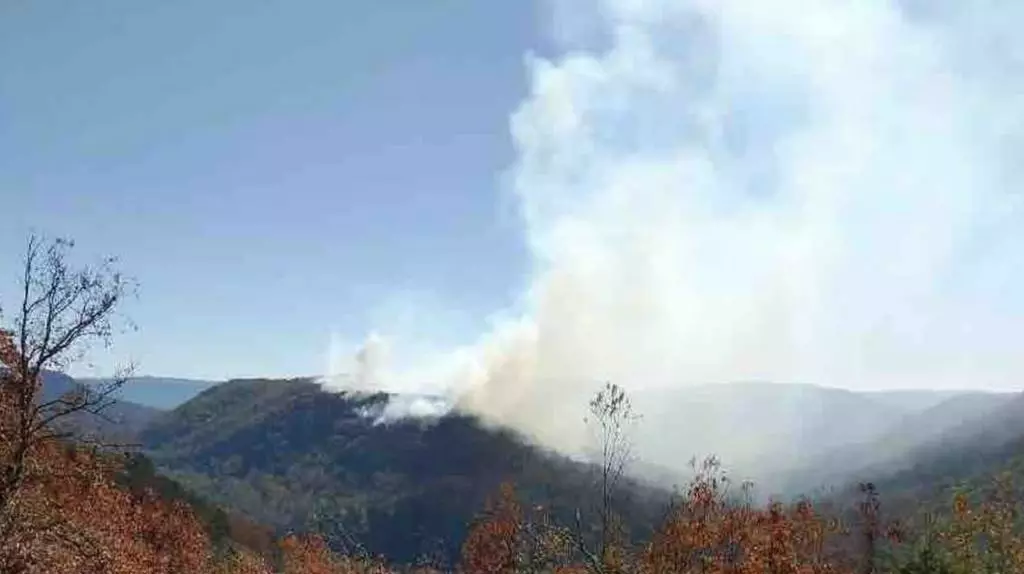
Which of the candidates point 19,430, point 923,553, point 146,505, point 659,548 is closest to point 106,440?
point 19,430

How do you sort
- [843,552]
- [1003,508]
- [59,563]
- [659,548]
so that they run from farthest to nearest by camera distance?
1. [843,552]
2. [1003,508]
3. [659,548]
4. [59,563]

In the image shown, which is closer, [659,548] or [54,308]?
[54,308]

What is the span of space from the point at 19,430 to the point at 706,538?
23.4m

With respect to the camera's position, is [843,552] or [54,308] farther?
[843,552]

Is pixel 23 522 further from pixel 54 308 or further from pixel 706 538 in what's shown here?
pixel 706 538

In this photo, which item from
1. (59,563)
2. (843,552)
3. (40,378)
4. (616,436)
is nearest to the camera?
(59,563)

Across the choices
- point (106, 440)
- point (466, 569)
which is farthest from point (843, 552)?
point (106, 440)

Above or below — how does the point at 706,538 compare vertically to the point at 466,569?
above

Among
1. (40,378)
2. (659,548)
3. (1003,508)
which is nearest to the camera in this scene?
(40,378)

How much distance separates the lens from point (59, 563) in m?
24.7

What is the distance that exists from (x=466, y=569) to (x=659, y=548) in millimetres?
42608

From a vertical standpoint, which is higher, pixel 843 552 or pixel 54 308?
pixel 54 308

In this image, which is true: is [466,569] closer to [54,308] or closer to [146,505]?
[146,505]

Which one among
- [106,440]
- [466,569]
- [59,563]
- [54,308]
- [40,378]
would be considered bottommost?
[466,569]
